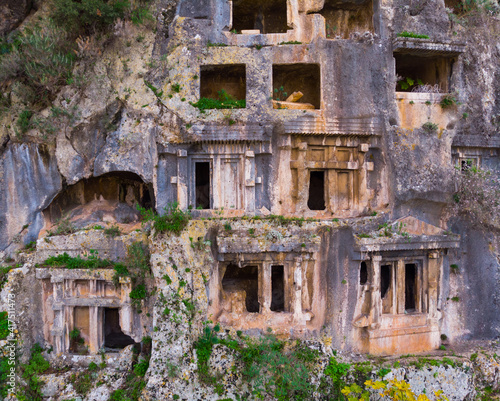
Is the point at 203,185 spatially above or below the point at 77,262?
above

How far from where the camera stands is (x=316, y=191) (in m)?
13.8

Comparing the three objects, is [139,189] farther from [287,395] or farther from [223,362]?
[287,395]

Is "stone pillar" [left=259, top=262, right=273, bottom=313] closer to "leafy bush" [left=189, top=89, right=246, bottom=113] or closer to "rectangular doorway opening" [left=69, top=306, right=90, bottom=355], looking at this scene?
"leafy bush" [left=189, top=89, right=246, bottom=113]

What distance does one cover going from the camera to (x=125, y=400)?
975 cm

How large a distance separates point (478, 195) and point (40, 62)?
13.7 m

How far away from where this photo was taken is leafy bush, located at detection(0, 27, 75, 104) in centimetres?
1108

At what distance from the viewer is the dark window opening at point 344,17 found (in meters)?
13.2

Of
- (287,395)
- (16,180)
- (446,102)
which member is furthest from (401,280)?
(16,180)

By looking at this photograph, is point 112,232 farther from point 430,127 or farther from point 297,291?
point 430,127

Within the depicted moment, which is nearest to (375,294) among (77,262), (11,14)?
(77,262)

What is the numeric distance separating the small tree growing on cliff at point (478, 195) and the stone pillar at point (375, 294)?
11.0 feet

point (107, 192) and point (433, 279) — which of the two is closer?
point (433, 279)

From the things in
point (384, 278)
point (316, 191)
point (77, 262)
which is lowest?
point (384, 278)

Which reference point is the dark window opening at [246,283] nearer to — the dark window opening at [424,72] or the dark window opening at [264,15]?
the dark window opening at [424,72]
